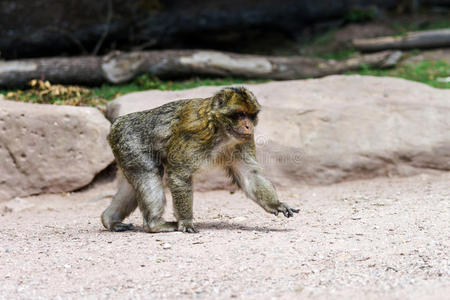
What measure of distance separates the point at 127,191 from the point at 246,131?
1963mm

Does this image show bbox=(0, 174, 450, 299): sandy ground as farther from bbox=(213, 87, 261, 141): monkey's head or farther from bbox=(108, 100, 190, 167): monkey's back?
bbox=(213, 87, 261, 141): monkey's head

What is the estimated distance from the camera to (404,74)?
12719 mm

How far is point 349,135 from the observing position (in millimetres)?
9344

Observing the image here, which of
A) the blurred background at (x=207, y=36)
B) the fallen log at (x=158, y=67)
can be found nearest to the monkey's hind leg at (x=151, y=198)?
the blurred background at (x=207, y=36)

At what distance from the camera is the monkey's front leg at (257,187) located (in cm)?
634

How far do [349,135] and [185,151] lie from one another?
395 cm

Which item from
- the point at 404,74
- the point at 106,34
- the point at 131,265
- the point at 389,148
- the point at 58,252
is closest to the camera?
the point at 131,265

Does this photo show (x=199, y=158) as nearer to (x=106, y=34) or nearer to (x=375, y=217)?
(x=375, y=217)

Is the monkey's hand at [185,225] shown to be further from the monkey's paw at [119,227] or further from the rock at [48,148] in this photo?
the rock at [48,148]

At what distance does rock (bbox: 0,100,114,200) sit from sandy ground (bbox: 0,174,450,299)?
4.92 ft

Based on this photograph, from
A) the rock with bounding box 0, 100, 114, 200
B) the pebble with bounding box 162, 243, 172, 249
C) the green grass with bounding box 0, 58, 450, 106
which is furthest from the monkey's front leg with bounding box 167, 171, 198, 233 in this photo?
the green grass with bounding box 0, 58, 450, 106

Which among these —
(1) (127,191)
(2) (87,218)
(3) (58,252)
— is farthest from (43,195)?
(3) (58,252)

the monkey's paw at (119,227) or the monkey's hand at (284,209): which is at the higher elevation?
the monkey's hand at (284,209)

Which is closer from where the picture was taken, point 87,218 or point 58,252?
point 58,252
